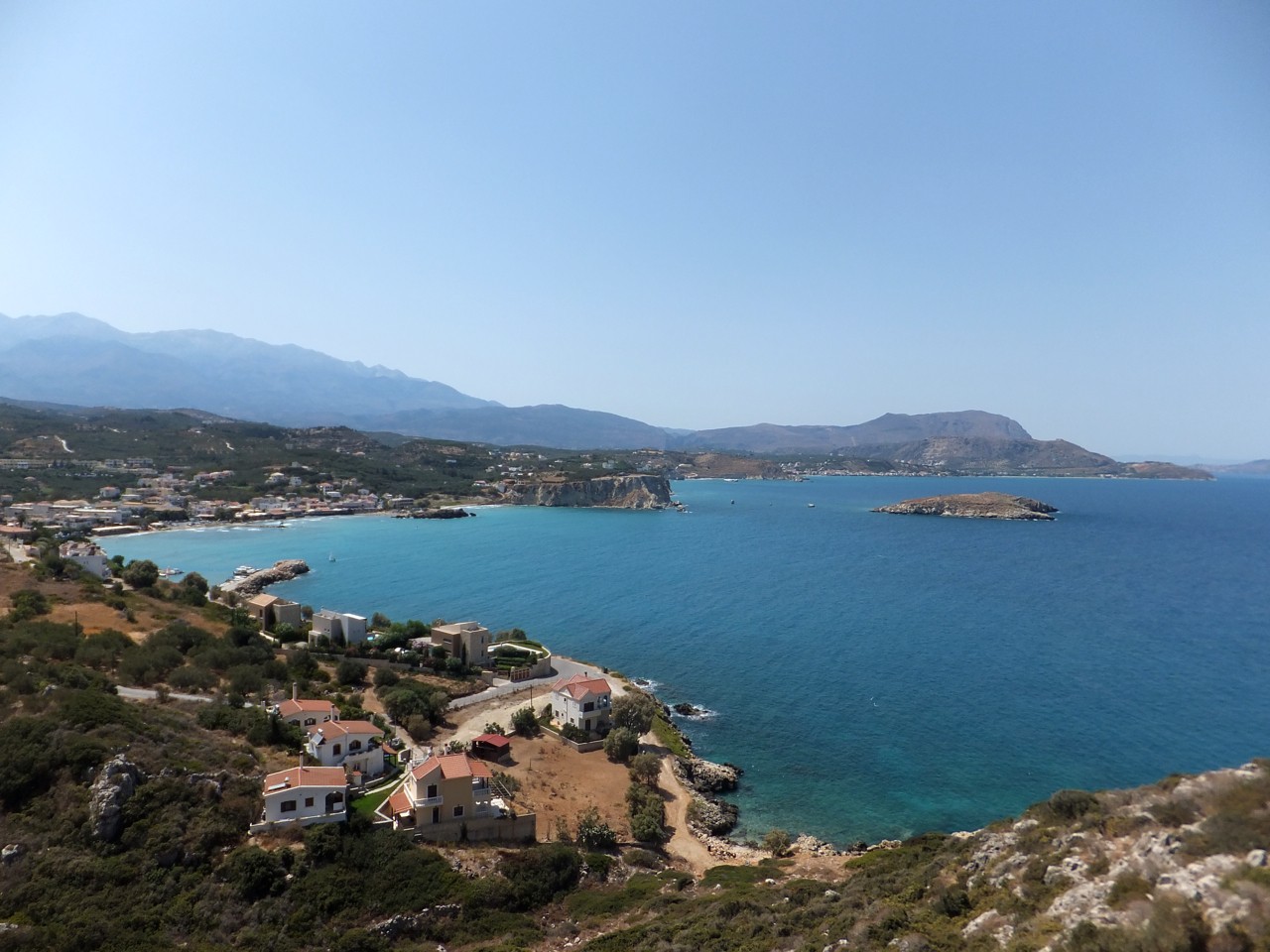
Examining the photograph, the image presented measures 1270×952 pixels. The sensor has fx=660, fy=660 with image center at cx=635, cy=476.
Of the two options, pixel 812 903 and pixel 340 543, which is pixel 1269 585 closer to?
pixel 812 903

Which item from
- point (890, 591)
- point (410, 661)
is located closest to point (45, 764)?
point (410, 661)

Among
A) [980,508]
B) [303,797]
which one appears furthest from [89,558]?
[980,508]

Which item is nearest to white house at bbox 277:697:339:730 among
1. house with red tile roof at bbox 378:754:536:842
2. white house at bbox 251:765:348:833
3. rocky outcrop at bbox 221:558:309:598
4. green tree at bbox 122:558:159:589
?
white house at bbox 251:765:348:833

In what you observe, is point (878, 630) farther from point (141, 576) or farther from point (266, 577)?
point (266, 577)

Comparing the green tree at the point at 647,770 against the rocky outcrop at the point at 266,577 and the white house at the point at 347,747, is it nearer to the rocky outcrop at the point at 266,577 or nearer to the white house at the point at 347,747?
the white house at the point at 347,747

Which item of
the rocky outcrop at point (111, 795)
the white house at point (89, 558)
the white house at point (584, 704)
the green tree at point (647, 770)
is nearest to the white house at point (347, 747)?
the rocky outcrop at point (111, 795)
